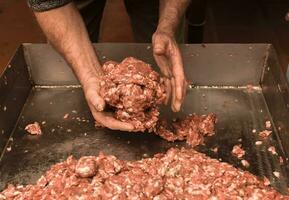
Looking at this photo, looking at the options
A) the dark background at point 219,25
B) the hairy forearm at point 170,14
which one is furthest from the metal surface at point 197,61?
the dark background at point 219,25

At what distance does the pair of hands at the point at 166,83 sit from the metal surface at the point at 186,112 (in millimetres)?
117

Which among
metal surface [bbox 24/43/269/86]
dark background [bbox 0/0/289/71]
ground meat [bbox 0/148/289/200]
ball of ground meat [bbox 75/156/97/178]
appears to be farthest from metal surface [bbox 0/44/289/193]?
dark background [bbox 0/0/289/71]

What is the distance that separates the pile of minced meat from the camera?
1424 millimetres

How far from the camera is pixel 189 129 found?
5.84 feet

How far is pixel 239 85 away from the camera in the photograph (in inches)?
81.4

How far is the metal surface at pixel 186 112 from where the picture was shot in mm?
1688

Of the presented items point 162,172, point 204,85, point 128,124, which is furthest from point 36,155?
point 204,85

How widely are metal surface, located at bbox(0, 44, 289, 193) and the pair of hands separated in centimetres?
12

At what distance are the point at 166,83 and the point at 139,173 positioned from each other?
0.41 m

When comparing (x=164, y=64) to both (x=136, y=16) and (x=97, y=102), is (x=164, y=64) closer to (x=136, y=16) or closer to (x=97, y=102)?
(x=97, y=102)

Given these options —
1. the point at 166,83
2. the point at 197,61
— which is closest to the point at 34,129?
the point at 166,83

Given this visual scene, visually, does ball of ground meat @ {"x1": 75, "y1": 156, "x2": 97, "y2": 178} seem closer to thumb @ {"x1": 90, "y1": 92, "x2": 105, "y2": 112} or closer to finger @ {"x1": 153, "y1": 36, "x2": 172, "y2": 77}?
thumb @ {"x1": 90, "y1": 92, "x2": 105, "y2": 112}

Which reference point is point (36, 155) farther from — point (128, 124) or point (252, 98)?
point (252, 98)

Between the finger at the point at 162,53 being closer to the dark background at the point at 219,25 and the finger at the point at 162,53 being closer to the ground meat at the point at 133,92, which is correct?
the ground meat at the point at 133,92
